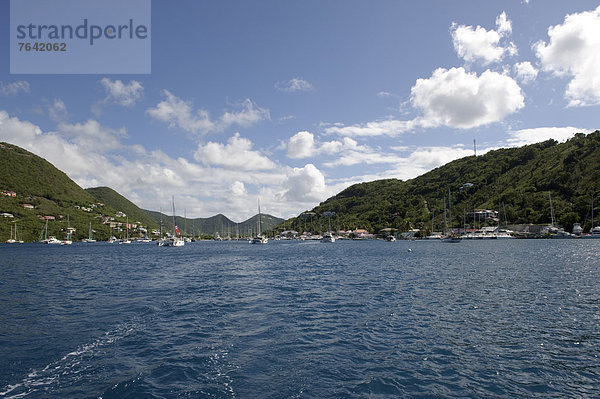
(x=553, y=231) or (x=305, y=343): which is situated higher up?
(x=305, y=343)

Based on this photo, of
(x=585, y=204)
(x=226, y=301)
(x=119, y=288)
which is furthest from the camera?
(x=585, y=204)

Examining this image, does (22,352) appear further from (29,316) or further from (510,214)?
(510,214)

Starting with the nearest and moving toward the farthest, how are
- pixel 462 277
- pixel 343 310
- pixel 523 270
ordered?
pixel 343 310
pixel 462 277
pixel 523 270

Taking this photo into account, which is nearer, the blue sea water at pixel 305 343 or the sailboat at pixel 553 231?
the blue sea water at pixel 305 343

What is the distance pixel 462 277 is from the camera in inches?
1438

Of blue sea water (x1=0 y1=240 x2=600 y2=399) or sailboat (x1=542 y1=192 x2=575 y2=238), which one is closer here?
blue sea water (x1=0 y1=240 x2=600 y2=399)

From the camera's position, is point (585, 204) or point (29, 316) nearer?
point (29, 316)

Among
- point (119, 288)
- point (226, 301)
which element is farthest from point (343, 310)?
point (119, 288)

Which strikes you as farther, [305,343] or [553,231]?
[553,231]

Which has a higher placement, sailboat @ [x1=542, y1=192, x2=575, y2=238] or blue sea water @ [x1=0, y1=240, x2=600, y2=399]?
blue sea water @ [x1=0, y1=240, x2=600, y2=399]

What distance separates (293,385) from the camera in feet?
37.2

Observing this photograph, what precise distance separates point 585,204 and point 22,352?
194 metres

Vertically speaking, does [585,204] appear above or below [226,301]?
above

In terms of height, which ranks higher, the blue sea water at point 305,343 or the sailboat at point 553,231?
the blue sea water at point 305,343
